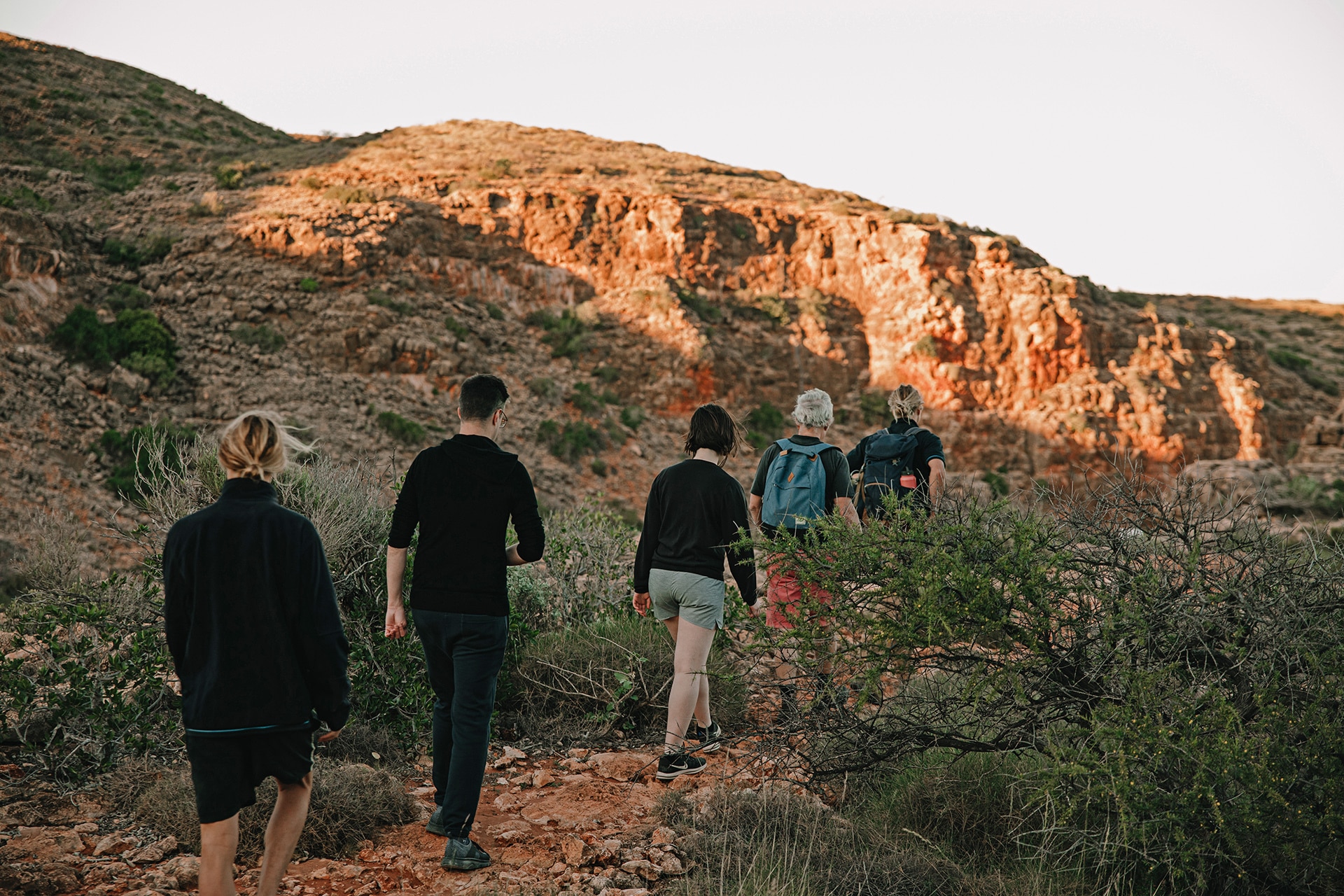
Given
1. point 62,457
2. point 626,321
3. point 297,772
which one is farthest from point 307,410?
point 297,772

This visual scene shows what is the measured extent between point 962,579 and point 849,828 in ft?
3.96

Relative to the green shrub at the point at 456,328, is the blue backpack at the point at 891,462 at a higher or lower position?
lower

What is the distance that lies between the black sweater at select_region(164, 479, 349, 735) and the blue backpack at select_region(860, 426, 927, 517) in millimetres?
3686

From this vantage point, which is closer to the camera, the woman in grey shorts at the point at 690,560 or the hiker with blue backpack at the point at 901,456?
the woman in grey shorts at the point at 690,560

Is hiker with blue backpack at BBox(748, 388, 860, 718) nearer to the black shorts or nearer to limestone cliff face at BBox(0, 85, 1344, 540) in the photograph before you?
the black shorts

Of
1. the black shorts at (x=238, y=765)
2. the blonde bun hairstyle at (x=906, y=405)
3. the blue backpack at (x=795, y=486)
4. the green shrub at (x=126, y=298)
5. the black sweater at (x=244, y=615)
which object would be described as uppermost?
the green shrub at (x=126, y=298)

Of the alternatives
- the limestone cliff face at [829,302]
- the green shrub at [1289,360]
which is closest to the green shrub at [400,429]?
the limestone cliff face at [829,302]

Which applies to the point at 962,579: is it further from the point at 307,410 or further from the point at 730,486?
the point at 307,410

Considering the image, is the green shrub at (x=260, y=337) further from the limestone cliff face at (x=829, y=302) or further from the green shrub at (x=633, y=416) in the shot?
the green shrub at (x=633, y=416)

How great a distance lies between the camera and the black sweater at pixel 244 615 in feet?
8.09

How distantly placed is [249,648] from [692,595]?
2.05 m

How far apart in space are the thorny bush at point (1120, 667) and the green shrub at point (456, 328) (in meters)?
16.2

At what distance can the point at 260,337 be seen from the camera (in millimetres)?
17484

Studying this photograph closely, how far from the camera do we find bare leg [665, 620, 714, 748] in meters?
4.04
